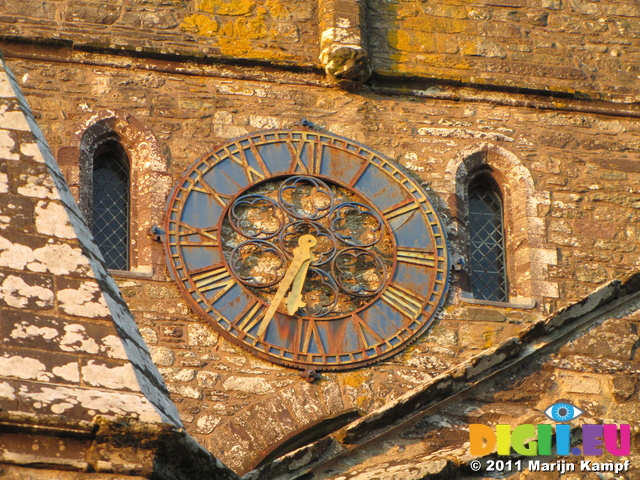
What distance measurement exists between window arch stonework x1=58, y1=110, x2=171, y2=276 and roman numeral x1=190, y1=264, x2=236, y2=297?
0.81 feet

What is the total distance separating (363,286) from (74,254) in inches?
183

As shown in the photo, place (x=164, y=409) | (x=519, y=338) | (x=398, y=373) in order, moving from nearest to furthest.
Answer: (x=164, y=409) → (x=519, y=338) → (x=398, y=373)

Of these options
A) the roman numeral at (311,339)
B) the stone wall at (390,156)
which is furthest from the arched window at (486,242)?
the roman numeral at (311,339)

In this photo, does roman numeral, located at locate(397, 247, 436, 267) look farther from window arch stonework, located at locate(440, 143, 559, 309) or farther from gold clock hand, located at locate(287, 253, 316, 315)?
gold clock hand, located at locate(287, 253, 316, 315)

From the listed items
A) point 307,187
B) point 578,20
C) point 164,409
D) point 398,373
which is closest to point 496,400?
point 164,409

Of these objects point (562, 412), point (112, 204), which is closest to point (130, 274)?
point (112, 204)

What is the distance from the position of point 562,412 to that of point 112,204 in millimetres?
4760

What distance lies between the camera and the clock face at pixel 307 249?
35.3ft

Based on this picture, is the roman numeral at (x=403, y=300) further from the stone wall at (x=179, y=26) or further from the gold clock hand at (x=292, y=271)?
the stone wall at (x=179, y=26)

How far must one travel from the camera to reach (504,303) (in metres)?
11.4

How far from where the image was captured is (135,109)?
457 inches

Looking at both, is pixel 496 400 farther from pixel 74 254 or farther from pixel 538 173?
pixel 538 173

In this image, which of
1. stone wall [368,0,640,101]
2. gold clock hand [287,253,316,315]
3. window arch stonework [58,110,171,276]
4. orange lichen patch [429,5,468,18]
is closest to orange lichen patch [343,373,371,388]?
gold clock hand [287,253,316,315]

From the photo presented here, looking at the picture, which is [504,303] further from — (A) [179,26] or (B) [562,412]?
(B) [562,412]
